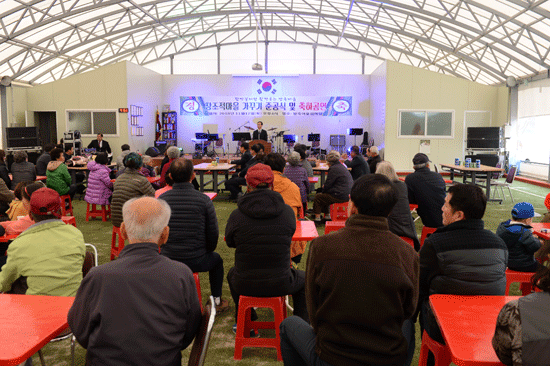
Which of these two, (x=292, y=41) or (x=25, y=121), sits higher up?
(x=292, y=41)

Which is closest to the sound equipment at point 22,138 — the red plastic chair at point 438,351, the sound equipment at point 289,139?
the sound equipment at point 289,139

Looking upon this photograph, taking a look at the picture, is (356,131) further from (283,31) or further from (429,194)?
(429,194)

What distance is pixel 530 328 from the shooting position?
1.46m

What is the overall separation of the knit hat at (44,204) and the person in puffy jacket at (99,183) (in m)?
4.42

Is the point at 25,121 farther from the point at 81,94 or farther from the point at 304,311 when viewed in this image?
the point at 304,311

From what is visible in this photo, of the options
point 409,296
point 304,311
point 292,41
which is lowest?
point 304,311

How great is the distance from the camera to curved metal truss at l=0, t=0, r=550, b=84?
12797mm

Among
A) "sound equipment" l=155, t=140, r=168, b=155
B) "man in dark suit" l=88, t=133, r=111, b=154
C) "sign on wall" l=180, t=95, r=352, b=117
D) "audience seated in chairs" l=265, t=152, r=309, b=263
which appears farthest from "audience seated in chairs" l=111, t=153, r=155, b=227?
"sign on wall" l=180, t=95, r=352, b=117

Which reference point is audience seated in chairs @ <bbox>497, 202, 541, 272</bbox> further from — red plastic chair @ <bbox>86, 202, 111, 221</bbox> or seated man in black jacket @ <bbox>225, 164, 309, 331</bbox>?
red plastic chair @ <bbox>86, 202, 111, 221</bbox>

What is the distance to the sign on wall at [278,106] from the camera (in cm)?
1803

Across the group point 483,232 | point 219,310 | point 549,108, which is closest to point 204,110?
point 549,108

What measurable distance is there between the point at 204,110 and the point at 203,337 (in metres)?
17.1

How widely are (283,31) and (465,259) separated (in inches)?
747

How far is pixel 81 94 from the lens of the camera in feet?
48.8
